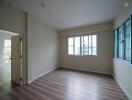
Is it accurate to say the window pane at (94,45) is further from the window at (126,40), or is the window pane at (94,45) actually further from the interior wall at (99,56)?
the window at (126,40)

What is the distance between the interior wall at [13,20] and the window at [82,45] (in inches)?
138

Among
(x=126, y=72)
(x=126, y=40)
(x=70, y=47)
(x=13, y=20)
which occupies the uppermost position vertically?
(x=13, y=20)

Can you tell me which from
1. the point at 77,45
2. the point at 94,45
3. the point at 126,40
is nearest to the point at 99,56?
the point at 94,45

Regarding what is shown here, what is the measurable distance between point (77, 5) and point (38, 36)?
2.52m

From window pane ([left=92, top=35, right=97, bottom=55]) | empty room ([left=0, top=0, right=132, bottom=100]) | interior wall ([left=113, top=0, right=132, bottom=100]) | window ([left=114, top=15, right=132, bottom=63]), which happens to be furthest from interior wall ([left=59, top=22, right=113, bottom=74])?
interior wall ([left=113, top=0, right=132, bottom=100])

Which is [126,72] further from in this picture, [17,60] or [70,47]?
[70,47]

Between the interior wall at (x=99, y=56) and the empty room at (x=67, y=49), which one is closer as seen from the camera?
the empty room at (x=67, y=49)

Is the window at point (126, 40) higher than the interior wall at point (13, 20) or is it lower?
lower

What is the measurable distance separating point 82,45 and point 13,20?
4239 mm

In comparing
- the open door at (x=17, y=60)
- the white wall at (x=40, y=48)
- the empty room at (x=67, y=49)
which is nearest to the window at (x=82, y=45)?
the empty room at (x=67, y=49)

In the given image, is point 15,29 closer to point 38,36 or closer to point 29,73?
point 38,36

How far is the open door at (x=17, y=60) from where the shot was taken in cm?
367

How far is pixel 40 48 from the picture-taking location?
479cm

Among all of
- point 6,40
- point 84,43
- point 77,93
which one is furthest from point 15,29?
point 6,40
